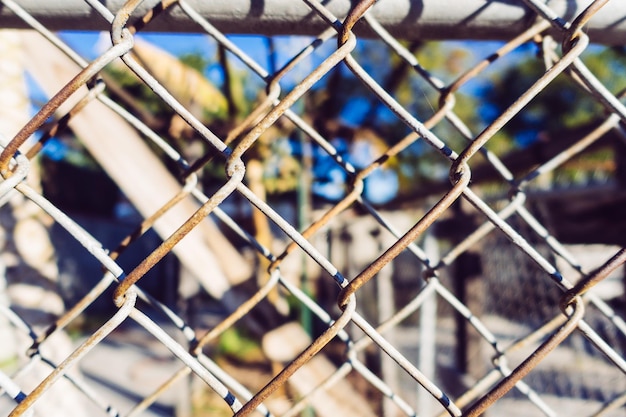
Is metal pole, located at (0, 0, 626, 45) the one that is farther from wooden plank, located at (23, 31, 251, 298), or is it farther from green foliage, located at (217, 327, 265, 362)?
green foliage, located at (217, 327, 265, 362)

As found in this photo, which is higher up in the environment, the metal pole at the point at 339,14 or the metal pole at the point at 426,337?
the metal pole at the point at 426,337

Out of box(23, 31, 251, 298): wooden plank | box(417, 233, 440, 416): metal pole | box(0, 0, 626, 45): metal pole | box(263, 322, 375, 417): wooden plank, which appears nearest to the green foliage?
box(417, 233, 440, 416): metal pole

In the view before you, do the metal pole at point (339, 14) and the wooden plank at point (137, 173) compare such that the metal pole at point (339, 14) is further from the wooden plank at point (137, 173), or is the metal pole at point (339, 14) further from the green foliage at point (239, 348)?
the green foliage at point (239, 348)

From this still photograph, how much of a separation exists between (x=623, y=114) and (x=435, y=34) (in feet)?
0.94

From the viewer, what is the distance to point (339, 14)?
615 mm

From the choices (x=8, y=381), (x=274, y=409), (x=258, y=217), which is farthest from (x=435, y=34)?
(x=258, y=217)

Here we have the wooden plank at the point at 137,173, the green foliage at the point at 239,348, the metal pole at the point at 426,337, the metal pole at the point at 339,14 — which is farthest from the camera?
the green foliage at the point at 239,348

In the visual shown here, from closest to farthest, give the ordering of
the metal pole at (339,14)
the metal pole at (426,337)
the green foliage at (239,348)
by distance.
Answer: the metal pole at (339,14) < the metal pole at (426,337) < the green foliage at (239,348)

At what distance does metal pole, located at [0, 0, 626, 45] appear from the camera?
1.96 feet

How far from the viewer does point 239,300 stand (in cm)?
147

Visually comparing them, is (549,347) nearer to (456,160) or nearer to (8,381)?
(456,160)

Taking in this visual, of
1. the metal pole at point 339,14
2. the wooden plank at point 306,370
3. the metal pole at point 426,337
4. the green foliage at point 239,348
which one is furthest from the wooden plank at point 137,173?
the green foliage at point 239,348

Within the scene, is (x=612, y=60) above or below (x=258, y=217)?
above

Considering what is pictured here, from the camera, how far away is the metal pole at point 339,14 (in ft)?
1.96
